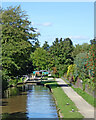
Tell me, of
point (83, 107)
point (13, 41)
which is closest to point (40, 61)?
point (13, 41)

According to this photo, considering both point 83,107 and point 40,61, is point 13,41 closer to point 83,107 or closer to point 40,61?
point 83,107

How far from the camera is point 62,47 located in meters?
87.4

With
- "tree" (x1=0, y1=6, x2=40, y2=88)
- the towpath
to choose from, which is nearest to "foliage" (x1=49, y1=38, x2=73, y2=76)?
"tree" (x1=0, y1=6, x2=40, y2=88)

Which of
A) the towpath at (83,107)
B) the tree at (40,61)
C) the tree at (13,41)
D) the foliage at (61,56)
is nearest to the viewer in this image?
the towpath at (83,107)

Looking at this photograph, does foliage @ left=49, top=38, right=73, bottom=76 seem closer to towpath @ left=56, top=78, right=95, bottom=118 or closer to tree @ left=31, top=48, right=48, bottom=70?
tree @ left=31, top=48, right=48, bottom=70

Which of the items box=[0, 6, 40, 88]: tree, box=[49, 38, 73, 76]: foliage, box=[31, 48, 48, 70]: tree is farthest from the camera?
box=[31, 48, 48, 70]: tree

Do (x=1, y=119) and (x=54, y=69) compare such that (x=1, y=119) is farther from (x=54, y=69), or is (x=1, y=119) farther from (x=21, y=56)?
(x=54, y=69)

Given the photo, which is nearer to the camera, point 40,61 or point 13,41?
point 13,41

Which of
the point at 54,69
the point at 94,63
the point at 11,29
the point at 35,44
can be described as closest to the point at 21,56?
the point at 11,29

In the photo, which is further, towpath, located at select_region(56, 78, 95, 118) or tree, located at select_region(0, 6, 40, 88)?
tree, located at select_region(0, 6, 40, 88)

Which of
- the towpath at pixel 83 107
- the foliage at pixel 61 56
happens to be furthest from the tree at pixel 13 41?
the foliage at pixel 61 56

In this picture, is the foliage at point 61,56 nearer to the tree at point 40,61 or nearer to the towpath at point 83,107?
the tree at point 40,61

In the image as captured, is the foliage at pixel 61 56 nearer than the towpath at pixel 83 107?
No

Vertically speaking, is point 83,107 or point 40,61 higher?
point 40,61
